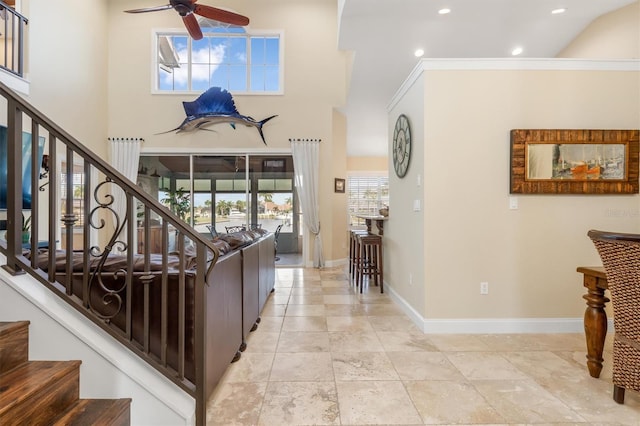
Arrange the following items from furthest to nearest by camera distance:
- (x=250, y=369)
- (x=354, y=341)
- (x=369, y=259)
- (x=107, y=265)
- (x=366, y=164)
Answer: (x=366, y=164) → (x=369, y=259) → (x=354, y=341) → (x=250, y=369) → (x=107, y=265)

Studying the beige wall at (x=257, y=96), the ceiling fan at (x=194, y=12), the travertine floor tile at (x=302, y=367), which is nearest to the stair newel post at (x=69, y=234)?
the travertine floor tile at (x=302, y=367)

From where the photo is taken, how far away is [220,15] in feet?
13.2

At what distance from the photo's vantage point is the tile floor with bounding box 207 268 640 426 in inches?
67.5

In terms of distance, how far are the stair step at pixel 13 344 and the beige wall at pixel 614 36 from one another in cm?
598

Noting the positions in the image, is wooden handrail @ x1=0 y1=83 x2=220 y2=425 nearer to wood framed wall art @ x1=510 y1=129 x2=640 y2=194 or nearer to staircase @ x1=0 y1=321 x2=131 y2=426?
staircase @ x1=0 y1=321 x2=131 y2=426

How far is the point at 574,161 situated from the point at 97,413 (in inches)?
151

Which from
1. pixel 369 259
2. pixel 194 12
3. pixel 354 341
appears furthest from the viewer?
Result: pixel 369 259

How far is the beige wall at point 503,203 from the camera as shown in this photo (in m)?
2.89

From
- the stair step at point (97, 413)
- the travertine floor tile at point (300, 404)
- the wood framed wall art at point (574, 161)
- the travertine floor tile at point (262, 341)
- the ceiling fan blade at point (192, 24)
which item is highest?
the ceiling fan blade at point (192, 24)

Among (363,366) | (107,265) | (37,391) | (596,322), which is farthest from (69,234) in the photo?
(596,322)

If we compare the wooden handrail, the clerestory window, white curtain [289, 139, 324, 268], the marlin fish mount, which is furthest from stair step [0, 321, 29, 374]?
the clerestory window

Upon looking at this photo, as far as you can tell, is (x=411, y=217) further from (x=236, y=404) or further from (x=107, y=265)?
(x=107, y=265)

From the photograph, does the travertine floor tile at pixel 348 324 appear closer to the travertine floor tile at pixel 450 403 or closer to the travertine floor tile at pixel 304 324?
the travertine floor tile at pixel 304 324

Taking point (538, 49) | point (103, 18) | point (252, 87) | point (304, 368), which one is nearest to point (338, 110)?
point (252, 87)
